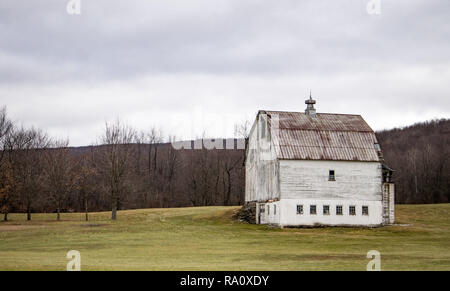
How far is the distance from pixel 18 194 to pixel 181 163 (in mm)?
49353

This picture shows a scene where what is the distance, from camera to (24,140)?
78.9 m

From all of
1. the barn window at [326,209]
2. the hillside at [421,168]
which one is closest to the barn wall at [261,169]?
the barn window at [326,209]

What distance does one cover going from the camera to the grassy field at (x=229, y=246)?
871 inches

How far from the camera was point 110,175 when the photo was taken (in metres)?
58.2

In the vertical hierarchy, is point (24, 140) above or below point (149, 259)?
above

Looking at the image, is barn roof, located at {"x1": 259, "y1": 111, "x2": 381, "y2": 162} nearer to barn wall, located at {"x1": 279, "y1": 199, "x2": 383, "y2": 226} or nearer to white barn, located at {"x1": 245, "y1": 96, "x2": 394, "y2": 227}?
white barn, located at {"x1": 245, "y1": 96, "x2": 394, "y2": 227}

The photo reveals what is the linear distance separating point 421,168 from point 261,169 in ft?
192

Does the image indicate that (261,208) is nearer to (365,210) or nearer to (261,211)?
(261,211)

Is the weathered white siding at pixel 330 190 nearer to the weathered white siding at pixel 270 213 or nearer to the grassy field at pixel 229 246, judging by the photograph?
the weathered white siding at pixel 270 213

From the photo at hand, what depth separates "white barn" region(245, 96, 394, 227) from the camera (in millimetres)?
46438

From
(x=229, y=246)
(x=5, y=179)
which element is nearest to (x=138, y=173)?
(x=5, y=179)

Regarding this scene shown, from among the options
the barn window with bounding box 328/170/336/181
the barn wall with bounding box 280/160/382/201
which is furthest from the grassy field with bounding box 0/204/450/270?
the barn window with bounding box 328/170/336/181
